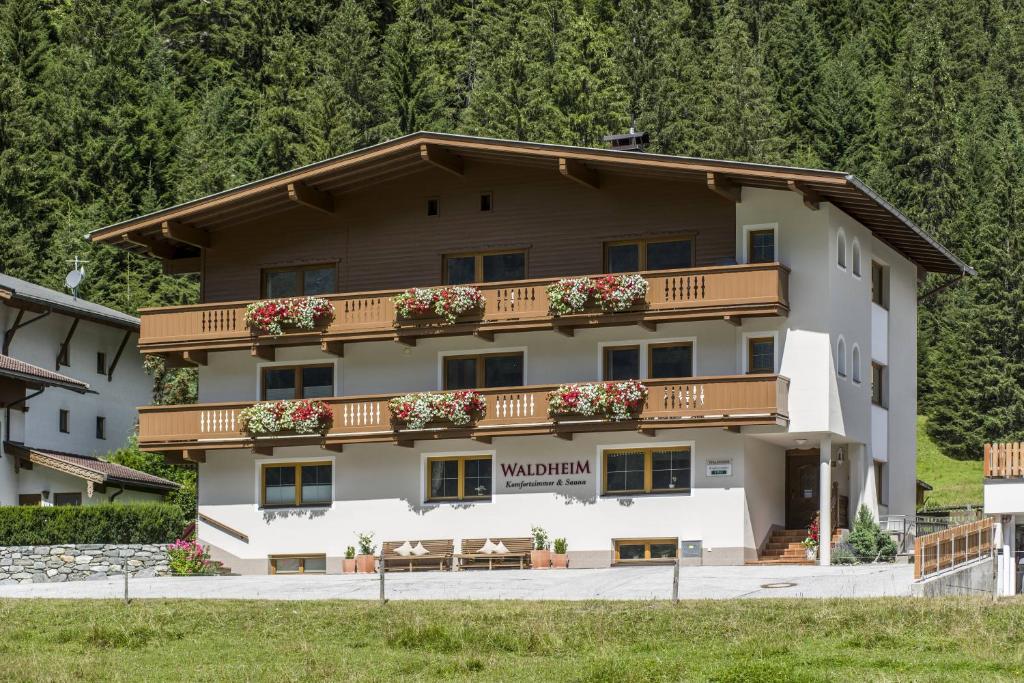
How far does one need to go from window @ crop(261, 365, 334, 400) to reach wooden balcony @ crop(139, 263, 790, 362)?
2.46 feet

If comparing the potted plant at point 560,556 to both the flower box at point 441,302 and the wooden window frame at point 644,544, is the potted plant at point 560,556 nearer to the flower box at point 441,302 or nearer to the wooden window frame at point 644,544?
the wooden window frame at point 644,544

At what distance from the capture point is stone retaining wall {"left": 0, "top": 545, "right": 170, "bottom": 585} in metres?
39.6

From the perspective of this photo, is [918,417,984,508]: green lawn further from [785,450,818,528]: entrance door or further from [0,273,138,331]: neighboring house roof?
[0,273,138,331]: neighboring house roof

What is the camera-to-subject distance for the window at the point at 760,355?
3891 cm

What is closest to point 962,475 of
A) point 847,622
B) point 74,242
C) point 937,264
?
point 937,264

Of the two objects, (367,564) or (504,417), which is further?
Result: (367,564)

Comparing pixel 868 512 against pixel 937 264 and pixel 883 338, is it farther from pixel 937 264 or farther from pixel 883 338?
pixel 937 264

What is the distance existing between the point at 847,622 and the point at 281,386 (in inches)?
824

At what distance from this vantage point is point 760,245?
39156 mm

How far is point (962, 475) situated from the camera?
206 feet

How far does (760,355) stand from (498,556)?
709 cm

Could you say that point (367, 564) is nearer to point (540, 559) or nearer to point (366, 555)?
point (366, 555)

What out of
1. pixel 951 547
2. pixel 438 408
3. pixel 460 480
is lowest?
pixel 951 547

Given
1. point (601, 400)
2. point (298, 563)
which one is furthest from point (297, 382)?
point (601, 400)
